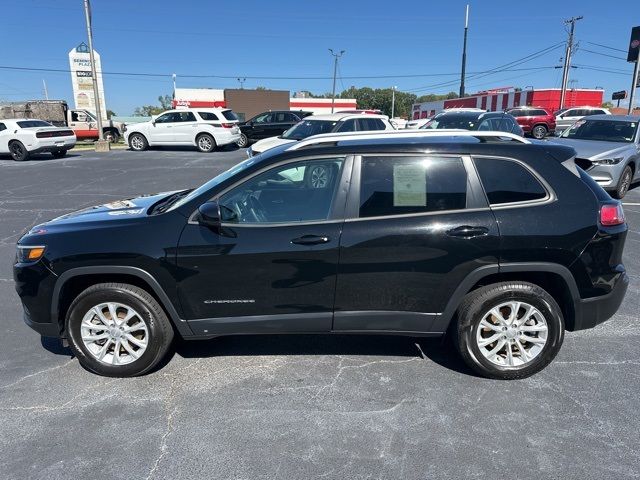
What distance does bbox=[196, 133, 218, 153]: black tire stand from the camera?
19984mm

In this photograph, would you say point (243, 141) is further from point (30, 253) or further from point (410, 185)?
point (410, 185)

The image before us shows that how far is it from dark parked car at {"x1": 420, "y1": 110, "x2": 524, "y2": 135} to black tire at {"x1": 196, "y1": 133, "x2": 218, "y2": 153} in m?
10.4

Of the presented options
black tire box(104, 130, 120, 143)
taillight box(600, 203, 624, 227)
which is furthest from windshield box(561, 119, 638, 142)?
black tire box(104, 130, 120, 143)

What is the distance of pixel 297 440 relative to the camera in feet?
9.13

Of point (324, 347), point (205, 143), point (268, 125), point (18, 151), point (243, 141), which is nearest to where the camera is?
point (324, 347)

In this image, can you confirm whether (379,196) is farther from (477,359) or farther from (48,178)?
(48,178)

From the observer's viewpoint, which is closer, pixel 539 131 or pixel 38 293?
pixel 38 293

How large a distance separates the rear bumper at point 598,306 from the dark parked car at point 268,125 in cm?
1957

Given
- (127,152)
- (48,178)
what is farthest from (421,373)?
(127,152)

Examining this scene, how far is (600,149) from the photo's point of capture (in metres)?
9.10

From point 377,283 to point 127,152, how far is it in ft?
65.0

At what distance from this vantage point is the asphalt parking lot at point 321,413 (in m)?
2.59

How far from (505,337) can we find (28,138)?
1867 centimetres

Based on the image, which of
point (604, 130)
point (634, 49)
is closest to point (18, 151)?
point (604, 130)
